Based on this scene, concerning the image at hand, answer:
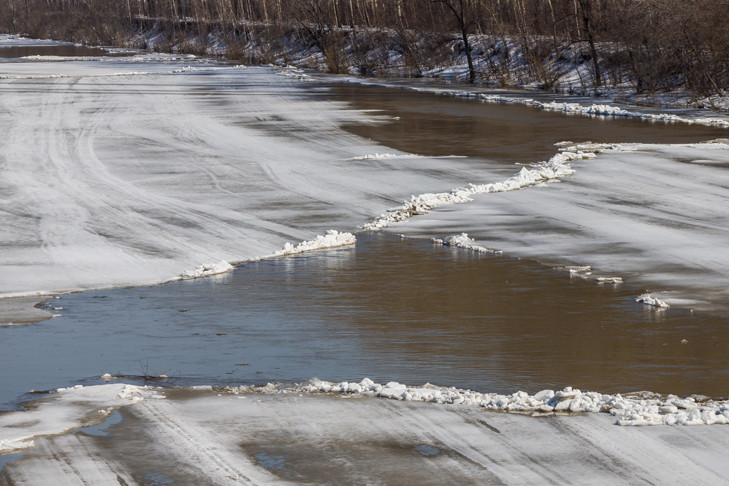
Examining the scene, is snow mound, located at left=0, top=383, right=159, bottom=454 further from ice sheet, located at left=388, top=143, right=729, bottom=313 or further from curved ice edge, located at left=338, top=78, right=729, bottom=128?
curved ice edge, located at left=338, top=78, right=729, bottom=128

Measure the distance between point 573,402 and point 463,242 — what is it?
5.47 meters

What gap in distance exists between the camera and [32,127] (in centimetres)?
2425

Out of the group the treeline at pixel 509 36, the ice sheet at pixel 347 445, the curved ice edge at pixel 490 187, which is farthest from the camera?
the treeline at pixel 509 36

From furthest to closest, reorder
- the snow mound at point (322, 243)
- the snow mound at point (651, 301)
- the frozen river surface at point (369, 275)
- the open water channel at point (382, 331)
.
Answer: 1. the snow mound at point (322, 243)
2. the snow mound at point (651, 301)
3. the open water channel at point (382, 331)
4. the frozen river surface at point (369, 275)

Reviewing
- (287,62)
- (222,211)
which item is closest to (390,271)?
(222,211)

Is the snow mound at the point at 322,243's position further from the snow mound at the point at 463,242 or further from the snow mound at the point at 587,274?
the snow mound at the point at 587,274

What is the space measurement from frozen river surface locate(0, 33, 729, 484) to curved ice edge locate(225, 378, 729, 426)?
12cm

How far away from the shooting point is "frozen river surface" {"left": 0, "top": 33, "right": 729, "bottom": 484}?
6.91 meters

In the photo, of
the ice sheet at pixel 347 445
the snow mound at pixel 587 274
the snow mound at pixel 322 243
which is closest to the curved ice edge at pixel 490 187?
the snow mound at pixel 322 243

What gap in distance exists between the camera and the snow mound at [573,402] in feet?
21.9

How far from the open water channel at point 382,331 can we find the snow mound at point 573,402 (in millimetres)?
276

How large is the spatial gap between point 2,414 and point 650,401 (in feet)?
13.8

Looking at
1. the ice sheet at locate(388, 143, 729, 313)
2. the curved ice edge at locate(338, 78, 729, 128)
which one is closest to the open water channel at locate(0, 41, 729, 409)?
the ice sheet at locate(388, 143, 729, 313)

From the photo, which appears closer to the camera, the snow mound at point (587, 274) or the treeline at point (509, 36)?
the snow mound at point (587, 274)
